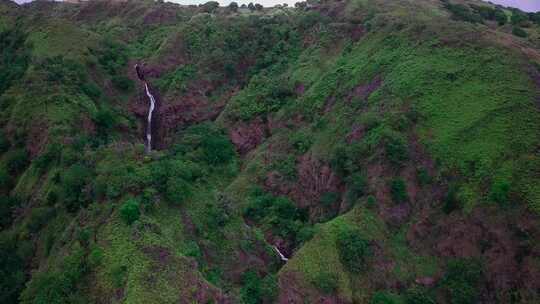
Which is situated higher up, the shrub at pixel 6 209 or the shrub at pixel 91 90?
the shrub at pixel 91 90

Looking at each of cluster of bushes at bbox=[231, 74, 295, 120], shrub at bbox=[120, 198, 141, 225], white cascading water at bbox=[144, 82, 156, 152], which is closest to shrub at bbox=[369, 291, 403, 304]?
shrub at bbox=[120, 198, 141, 225]

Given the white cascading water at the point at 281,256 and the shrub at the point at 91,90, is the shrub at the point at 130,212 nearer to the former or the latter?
the white cascading water at the point at 281,256

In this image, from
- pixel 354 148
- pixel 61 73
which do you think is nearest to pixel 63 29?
pixel 61 73

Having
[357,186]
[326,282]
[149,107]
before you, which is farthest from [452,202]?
[149,107]

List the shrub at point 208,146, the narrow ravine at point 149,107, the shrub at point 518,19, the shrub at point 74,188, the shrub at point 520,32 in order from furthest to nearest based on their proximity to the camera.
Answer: the narrow ravine at point 149,107, the shrub at point 518,19, the shrub at point 520,32, the shrub at point 208,146, the shrub at point 74,188

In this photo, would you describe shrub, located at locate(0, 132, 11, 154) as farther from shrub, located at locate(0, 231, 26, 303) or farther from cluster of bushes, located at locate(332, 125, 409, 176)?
cluster of bushes, located at locate(332, 125, 409, 176)

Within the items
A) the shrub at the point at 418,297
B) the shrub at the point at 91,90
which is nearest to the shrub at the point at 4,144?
the shrub at the point at 91,90

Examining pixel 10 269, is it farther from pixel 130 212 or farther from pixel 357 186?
pixel 357 186
